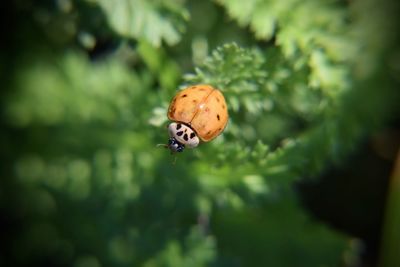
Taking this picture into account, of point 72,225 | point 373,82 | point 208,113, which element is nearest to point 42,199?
point 72,225

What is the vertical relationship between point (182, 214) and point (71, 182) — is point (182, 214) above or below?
below

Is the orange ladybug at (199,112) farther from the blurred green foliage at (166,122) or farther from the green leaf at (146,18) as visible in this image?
the green leaf at (146,18)

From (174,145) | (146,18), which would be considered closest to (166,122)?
(174,145)

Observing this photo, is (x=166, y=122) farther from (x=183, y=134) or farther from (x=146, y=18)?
(x=146, y=18)

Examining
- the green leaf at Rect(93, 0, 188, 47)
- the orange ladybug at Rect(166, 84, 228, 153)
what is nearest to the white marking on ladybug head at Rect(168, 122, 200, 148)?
the orange ladybug at Rect(166, 84, 228, 153)

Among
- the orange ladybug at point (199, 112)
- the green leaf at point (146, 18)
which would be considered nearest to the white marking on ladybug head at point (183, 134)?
the orange ladybug at point (199, 112)

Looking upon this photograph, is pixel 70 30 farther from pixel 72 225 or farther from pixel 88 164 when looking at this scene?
pixel 72 225
